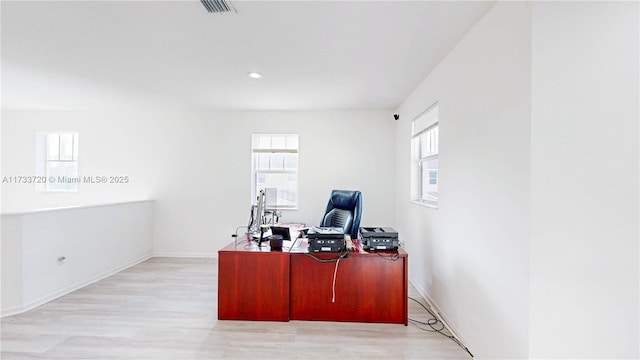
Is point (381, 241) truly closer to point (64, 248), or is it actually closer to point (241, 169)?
point (241, 169)

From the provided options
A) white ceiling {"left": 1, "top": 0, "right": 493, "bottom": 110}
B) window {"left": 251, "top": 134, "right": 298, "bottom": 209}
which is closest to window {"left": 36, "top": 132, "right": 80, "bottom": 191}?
white ceiling {"left": 1, "top": 0, "right": 493, "bottom": 110}

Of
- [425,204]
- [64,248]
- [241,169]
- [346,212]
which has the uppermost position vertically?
[241,169]

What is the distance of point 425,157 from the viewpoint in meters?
3.40

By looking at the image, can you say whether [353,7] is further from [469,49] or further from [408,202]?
[408,202]

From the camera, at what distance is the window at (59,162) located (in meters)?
4.81

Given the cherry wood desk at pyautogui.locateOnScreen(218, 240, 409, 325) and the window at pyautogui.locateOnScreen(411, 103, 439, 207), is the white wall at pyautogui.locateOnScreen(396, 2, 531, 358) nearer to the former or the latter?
the window at pyautogui.locateOnScreen(411, 103, 439, 207)

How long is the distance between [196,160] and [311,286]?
10.5 ft

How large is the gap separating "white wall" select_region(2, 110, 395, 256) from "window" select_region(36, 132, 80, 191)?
130 mm

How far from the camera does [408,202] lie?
3.88 metres

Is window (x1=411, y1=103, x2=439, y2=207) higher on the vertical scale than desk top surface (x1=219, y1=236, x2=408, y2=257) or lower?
higher

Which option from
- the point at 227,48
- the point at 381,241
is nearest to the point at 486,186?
the point at 381,241

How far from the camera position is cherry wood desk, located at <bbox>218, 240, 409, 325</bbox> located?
257 centimetres

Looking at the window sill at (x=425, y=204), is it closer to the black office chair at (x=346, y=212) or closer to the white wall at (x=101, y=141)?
the black office chair at (x=346, y=212)

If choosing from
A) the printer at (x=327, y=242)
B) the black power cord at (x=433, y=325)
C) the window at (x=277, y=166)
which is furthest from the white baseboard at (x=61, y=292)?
the black power cord at (x=433, y=325)
